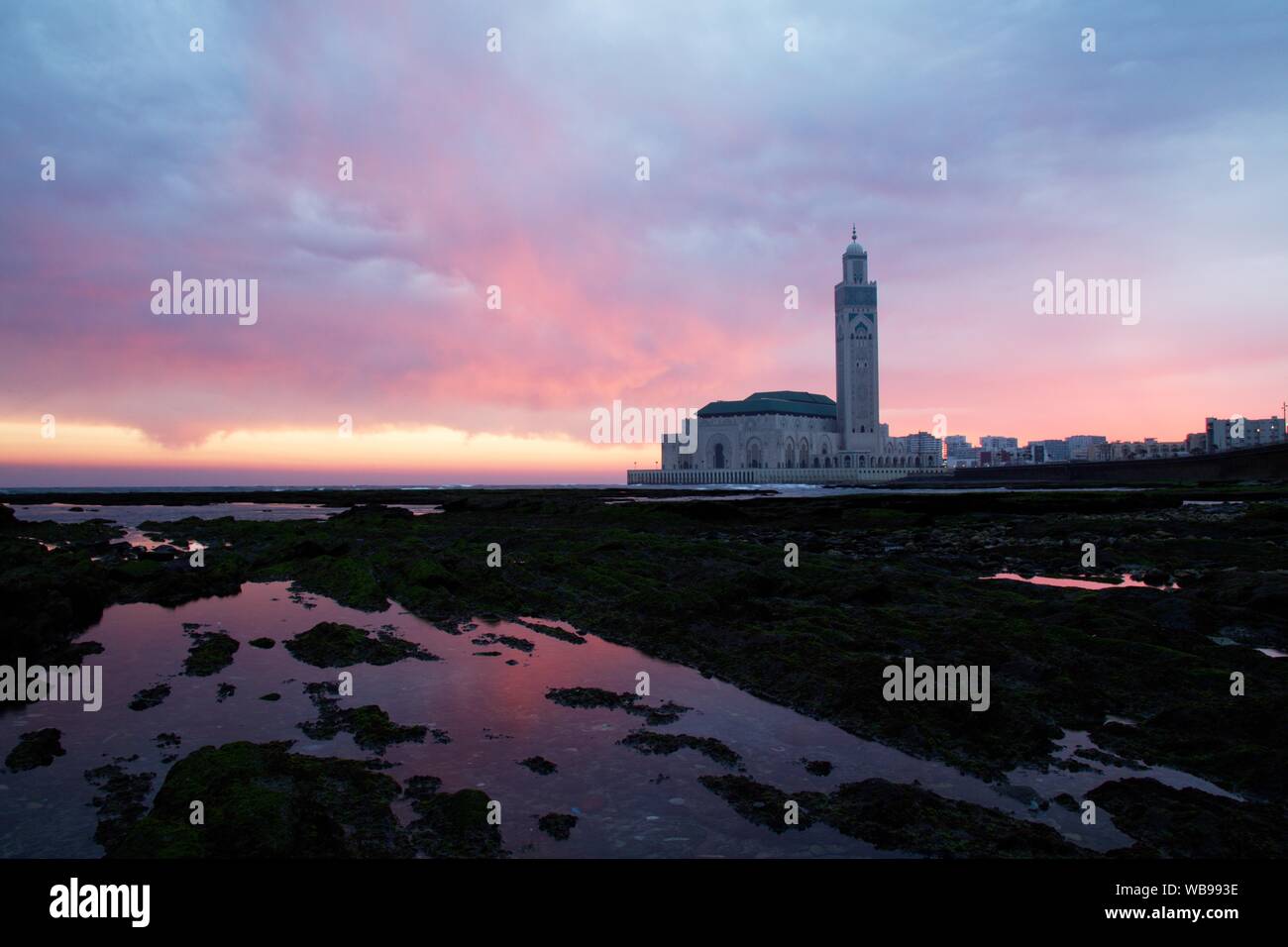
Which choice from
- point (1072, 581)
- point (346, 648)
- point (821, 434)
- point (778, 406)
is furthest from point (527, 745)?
point (821, 434)

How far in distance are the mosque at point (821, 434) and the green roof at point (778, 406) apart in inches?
11.0

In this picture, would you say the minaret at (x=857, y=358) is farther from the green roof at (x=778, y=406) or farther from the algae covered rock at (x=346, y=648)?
the algae covered rock at (x=346, y=648)

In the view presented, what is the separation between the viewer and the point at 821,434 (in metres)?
172

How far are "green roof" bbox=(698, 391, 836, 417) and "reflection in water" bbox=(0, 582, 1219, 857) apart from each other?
15850 cm

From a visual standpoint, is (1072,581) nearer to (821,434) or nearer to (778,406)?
(778,406)

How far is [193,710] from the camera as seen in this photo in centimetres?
848

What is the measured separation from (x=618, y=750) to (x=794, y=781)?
68.8 inches

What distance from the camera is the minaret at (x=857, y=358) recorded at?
558ft

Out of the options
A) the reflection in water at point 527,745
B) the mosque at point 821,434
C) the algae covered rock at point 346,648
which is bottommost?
the reflection in water at point 527,745

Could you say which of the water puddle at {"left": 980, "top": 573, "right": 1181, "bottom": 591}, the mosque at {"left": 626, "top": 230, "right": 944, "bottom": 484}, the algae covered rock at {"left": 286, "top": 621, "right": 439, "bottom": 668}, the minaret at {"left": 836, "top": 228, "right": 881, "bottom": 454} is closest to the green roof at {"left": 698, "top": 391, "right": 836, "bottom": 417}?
the mosque at {"left": 626, "top": 230, "right": 944, "bottom": 484}

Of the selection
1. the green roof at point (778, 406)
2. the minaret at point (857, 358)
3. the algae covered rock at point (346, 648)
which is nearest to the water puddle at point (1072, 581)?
the algae covered rock at point (346, 648)

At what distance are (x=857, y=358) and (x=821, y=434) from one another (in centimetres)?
1976

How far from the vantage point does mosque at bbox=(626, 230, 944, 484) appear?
16388cm

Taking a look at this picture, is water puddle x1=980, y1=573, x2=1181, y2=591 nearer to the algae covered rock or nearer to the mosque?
the algae covered rock
